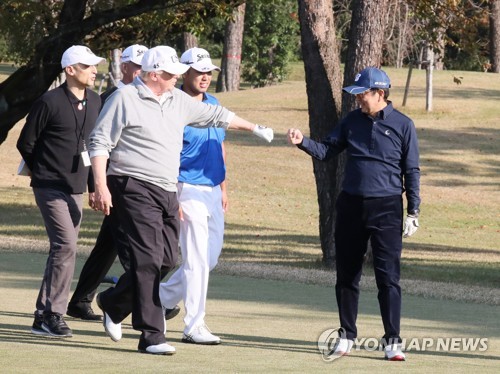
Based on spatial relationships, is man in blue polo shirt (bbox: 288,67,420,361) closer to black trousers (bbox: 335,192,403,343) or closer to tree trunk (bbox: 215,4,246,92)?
black trousers (bbox: 335,192,403,343)

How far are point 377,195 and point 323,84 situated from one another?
9.29 metres

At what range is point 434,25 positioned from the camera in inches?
786

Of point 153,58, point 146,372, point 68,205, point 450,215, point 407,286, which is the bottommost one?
point 450,215

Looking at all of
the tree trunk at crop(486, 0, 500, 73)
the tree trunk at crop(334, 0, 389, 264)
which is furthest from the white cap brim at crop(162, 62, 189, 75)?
the tree trunk at crop(486, 0, 500, 73)

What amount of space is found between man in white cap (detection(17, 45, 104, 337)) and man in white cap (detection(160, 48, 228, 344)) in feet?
2.42

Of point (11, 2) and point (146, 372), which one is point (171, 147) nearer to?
point (146, 372)

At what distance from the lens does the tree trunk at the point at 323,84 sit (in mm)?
17484

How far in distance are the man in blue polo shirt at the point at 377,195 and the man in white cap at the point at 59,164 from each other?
76.8 inches

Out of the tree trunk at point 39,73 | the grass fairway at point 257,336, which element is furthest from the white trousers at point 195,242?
the tree trunk at point 39,73

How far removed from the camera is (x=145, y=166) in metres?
8.24

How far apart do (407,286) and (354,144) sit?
5.65 metres

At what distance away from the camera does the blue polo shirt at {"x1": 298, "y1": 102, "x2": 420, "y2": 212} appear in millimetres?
8562

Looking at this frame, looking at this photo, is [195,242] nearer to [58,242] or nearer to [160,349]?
[58,242]

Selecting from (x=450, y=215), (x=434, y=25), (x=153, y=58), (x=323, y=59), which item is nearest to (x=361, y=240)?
(x=153, y=58)
